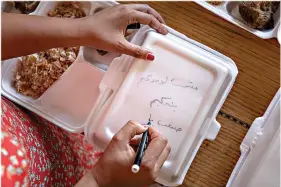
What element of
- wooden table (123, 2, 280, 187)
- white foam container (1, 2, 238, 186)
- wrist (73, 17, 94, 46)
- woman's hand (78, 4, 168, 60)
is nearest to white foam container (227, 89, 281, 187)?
wooden table (123, 2, 280, 187)

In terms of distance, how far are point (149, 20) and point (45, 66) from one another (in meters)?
0.34

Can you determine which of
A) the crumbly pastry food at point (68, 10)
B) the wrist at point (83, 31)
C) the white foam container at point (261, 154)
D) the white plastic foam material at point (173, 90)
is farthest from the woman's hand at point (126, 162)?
the crumbly pastry food at point (68, 10)

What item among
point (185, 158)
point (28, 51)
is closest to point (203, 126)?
point (185, 158)

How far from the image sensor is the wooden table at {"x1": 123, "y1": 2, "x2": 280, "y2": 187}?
1.19m

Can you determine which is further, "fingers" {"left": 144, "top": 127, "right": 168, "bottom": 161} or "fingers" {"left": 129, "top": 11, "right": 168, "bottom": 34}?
"fingers" {"left": 129, "top": 11, "right": 168, "bottom": 34}

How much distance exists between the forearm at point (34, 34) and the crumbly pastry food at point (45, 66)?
21 cm

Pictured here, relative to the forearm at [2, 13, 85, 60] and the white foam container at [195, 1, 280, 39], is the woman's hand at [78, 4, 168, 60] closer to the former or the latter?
the forearm at [2, 13, 85, 60]

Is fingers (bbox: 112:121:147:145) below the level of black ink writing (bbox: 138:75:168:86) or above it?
below

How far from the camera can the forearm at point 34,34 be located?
828mm

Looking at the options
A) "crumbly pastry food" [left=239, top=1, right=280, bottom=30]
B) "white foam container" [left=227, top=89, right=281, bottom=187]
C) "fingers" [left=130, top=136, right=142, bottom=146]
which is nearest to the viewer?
"fingers" [left=130, top=136, right=142, bottom=146]

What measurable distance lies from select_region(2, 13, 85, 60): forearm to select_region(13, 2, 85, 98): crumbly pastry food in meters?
0.21

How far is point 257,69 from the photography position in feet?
3.93

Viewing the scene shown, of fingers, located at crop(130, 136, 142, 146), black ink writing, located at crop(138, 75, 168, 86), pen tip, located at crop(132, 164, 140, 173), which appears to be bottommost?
fingers, located at crop(130, 136, 142, 146)

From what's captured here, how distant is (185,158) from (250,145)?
9.8 inches
